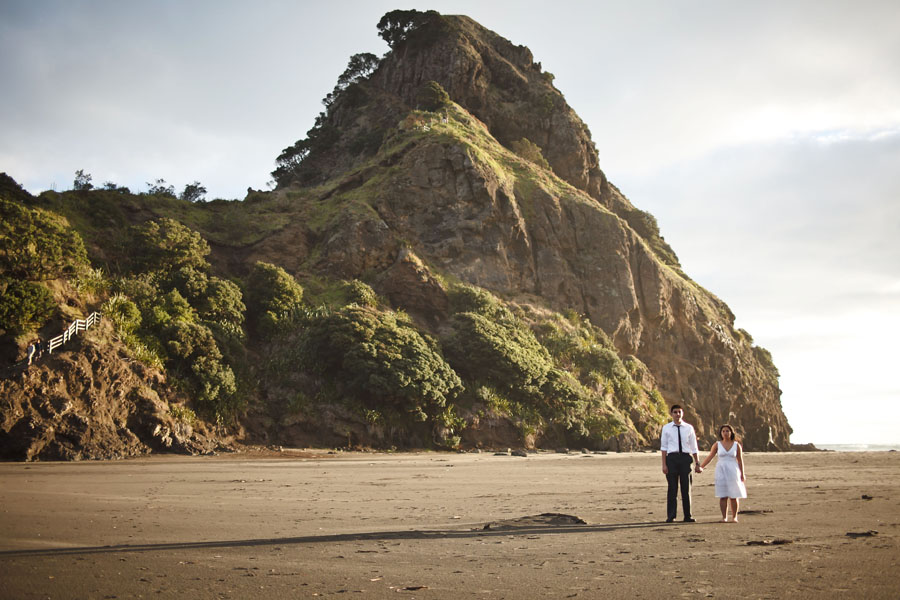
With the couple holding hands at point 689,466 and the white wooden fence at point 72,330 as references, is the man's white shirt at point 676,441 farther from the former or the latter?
the white wooden fence at point 72,330

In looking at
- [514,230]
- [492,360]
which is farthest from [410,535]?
[514,230]

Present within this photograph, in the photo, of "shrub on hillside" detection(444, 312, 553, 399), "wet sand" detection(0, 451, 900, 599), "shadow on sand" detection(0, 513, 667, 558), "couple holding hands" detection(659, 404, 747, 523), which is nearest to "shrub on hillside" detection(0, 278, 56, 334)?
→ "wet sand" detection(0, 451, 900, 599)

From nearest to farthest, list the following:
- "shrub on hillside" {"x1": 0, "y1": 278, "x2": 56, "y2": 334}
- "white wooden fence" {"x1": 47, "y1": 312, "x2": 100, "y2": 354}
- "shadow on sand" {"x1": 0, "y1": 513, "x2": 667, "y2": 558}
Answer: "shadow on sand" {"x1": 0, "y1": 513, "x2": 667, "y2": 558} < "shrub on hillside" {"x1": 0, "y1": 278, "x2": 56, "y2": 334} < "white wooden fence" {"x1": 47, "y1": 312, "x2": 100, "y2": 354}

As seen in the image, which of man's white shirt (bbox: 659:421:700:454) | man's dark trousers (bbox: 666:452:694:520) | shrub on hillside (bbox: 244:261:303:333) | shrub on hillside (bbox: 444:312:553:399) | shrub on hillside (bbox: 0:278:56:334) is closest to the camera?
man's dark trousers (bbox: 666:452:694:520)

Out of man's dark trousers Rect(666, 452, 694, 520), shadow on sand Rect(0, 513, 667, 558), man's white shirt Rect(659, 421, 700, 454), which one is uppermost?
man's white shirt Rect(659, 421, 700, 454)

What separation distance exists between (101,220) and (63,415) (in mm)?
22578

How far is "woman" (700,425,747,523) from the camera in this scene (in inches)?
356

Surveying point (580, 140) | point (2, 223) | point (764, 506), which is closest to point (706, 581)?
point (764, 506)

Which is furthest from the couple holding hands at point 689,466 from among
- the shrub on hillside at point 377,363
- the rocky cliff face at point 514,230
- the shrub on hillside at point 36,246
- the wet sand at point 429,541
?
the rocky cliff face at point 514,230

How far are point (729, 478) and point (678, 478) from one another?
93 centimetres

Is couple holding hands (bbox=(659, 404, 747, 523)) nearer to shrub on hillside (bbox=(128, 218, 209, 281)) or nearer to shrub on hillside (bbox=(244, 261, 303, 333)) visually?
shrub on hillside (bbox=(244, 261, 303, 333))

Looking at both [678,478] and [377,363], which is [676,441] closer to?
[678,478]

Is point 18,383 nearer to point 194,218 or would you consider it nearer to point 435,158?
point 194,218

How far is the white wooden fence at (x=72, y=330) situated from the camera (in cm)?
2239
